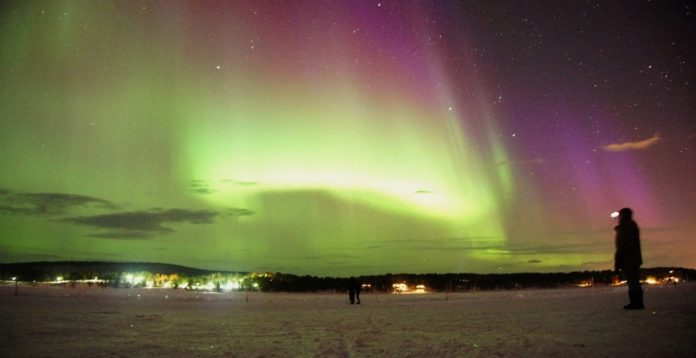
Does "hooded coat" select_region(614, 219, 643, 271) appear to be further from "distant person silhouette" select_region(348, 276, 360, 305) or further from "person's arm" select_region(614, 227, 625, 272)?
"distant person silhouette" select_region(348, 276, 360, 305)

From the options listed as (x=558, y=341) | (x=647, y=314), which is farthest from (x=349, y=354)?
(x=647, y=314)

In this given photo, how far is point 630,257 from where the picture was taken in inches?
476

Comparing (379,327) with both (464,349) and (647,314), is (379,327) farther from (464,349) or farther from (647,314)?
(647,314)

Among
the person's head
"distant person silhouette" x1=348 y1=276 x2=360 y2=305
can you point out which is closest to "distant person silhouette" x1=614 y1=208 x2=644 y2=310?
the person's head

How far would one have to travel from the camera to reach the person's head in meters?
12.4

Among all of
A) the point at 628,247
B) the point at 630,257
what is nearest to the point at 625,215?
the point at 628,247

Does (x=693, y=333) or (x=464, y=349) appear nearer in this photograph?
(x=693, y=333)

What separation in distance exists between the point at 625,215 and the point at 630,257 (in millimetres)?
1005

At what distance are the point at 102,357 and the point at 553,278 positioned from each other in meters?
135

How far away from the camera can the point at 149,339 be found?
12.0 m

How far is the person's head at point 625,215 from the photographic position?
12.4 meters

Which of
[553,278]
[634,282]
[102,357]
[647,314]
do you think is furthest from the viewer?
[553,278]

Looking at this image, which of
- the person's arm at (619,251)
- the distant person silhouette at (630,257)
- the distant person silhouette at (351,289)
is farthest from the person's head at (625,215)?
the distant person silhouette at (351,289)

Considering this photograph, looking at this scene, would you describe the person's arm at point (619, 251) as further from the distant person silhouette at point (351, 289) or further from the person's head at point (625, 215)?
the distant person silhouette at point (351, 289)
